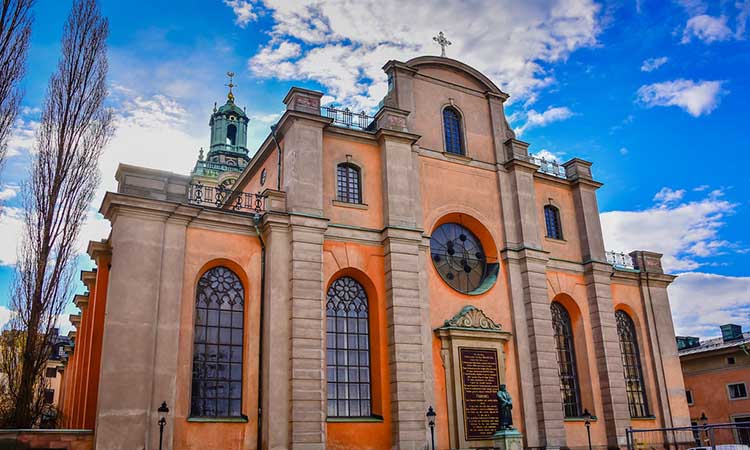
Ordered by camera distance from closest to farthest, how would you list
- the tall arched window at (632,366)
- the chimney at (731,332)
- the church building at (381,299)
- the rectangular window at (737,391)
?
the church building at (381,299)
the tall arched window at (632,366)
the rectangular window at (737,391)
the chimney at (731,332)

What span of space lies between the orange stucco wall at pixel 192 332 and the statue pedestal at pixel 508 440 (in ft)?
25.3

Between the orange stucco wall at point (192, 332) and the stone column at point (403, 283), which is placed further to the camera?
the stone column at point (403, 283)

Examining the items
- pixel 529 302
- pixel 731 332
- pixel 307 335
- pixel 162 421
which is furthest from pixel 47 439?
pixel 731 332

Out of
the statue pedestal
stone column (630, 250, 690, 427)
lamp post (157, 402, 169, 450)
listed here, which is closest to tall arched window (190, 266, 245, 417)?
lamp post (157, 402, 169, 450)

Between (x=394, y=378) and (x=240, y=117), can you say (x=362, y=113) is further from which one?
(x=240, y=117)

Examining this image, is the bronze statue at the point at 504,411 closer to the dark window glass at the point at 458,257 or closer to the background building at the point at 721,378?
the dark window glass at the point at 458,257

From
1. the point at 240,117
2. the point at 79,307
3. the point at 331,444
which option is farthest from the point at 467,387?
the point at 240,117

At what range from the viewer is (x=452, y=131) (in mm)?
26922

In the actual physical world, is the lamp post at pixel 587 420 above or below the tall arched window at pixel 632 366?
below

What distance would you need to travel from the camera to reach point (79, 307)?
27.3 metres

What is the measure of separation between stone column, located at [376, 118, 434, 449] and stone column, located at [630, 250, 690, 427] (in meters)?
12.4

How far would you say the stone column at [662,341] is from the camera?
28203mm

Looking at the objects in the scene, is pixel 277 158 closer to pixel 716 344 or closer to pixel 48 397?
pixel 48 397

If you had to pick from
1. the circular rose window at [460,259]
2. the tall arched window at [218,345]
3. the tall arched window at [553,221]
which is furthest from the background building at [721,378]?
the tall arched window at [218,345]
